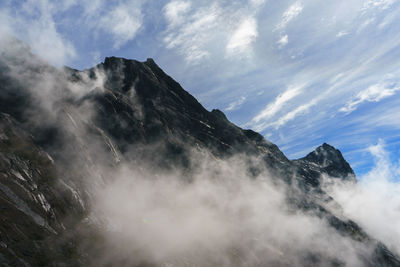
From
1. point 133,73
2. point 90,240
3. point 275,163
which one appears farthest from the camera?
point 275,163

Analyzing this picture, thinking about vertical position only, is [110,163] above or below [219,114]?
below

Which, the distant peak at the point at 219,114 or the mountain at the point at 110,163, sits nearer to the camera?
the mountain at the point at 110,163

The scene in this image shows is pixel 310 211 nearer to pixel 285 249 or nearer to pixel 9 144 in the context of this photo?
pixel 285 249

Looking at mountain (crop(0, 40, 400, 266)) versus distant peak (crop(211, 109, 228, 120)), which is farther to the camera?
distant peak (crop(211, 109, 228, 120))

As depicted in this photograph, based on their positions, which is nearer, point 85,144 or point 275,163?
point 85,144

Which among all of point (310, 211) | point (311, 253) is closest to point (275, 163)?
point (310, 211)

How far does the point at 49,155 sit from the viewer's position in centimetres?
7994

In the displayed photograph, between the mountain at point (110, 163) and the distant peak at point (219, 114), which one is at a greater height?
the distant peak at point (219, 114)

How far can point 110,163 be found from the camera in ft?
322

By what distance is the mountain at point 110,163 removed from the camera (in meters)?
61.5

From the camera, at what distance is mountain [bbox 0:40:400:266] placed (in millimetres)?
61500

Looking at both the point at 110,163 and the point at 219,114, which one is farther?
the point at 219,114

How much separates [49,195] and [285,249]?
105 meters

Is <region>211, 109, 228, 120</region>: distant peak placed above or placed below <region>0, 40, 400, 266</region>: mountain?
above
